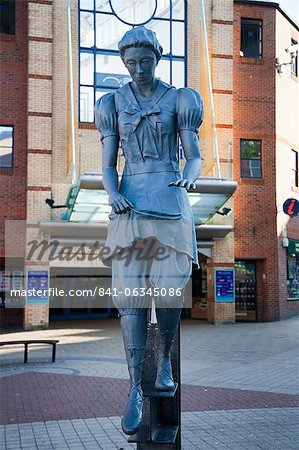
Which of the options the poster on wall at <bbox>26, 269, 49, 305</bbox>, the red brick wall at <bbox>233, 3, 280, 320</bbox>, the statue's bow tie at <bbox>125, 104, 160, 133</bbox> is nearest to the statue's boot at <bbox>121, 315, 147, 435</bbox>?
the statue's bow tie at <bbox>125, 104, 160, 133</bbox>

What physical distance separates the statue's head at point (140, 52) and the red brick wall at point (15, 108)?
16056mm

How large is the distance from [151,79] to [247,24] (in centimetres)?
1997

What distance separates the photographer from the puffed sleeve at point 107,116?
13.3 feet

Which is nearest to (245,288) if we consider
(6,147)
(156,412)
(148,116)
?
(6,147)

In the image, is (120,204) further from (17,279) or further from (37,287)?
(17,279)

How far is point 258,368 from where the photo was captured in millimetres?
11305

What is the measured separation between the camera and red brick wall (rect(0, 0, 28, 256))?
1959 cm

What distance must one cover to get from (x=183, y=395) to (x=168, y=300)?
206 inches

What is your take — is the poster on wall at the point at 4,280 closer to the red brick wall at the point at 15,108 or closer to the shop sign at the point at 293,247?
the red brick wall at the point at 15,108

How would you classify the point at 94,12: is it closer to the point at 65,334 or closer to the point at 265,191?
the point at 265,191

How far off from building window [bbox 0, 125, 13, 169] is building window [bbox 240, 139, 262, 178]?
7992mm

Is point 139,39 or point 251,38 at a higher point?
point 251,38

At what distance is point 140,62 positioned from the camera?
3904mm

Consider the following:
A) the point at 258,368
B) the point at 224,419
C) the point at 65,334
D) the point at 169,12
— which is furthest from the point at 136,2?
the point at 224,419
